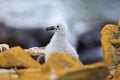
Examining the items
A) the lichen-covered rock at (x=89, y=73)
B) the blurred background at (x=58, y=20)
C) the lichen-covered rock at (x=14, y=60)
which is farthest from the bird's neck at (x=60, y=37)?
the blurred background at (x=58, y=20)

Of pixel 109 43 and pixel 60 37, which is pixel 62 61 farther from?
pixel 109 43

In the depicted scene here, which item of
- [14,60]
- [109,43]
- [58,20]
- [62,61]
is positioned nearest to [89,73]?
[62,61]

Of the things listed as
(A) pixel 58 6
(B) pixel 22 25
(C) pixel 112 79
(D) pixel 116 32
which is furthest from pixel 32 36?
(C) pixel 112 79

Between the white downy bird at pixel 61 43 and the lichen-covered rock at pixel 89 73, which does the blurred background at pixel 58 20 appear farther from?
the lichen-covered rock at pixel 89 73

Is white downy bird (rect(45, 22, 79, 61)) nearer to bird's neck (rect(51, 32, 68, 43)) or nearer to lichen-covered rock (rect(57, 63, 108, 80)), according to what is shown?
bird's neck (rect(51, 32, 68, 43))

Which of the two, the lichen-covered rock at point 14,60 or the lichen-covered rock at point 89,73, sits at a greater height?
the lichen-covered rock at point 89,73

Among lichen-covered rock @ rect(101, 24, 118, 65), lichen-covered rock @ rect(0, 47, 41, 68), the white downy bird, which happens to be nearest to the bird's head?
the white downy bird

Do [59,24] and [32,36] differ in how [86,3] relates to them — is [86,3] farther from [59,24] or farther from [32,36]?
[59,24]
